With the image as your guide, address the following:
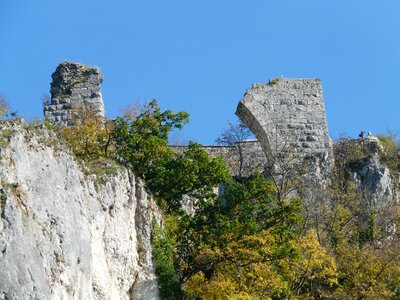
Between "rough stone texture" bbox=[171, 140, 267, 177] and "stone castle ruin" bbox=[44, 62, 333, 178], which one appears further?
"rough stone texture" bbox=[171, 140, 267, 177]

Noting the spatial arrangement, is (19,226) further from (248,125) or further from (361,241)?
(248,125)

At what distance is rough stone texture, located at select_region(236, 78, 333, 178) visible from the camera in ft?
112

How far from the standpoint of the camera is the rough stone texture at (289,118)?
34.0 m

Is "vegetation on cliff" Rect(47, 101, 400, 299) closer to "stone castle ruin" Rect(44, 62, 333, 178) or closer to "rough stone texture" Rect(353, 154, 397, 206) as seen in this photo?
"stone castle ruin" Rect(44, 62, 333, 178)

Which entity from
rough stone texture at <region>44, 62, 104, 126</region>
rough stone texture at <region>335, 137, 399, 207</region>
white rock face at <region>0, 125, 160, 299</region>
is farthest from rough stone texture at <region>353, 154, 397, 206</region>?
white rock face at <region>0, 125, 160, 299</region>

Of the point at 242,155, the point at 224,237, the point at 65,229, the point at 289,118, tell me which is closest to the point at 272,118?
the point at 289,118

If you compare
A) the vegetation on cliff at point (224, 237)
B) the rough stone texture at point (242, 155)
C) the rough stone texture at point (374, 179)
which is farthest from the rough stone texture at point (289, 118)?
the vegetation on cliff at point (224, 237)

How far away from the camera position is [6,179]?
62.5 feet

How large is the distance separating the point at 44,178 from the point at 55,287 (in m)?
2.08

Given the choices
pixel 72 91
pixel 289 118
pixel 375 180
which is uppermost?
pixel 72 91

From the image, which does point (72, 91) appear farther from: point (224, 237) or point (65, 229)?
point (65, 229)

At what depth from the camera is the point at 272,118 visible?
114ft

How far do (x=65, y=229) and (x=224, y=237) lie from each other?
265 inches

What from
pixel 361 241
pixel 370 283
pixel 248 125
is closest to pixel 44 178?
pixel 370 283
